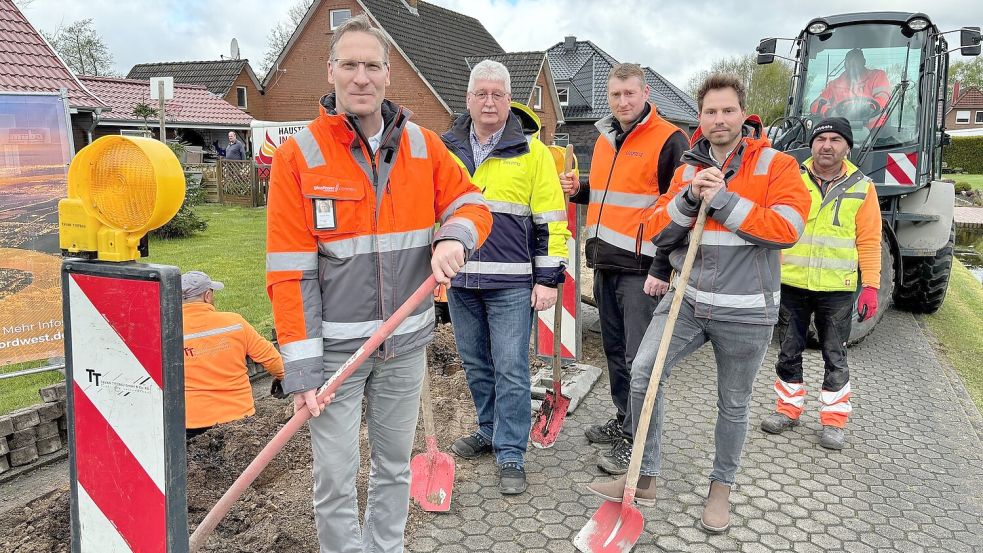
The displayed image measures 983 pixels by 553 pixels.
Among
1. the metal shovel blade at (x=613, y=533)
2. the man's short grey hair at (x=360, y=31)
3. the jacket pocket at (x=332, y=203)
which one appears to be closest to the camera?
the jacket pocket at (x=332, y=203)

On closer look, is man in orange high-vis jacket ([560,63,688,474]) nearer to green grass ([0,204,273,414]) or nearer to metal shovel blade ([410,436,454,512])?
metal shovel blade ([410,436,454,512])

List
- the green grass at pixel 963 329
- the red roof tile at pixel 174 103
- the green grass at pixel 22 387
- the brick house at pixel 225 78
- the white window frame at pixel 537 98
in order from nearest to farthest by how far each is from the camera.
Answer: the green grass at pixel 22 387 < the green grass at pixel 963 329 < the red roof tile at pixel 174 103 < the white window frame at pixel 537 98 < the brick house at pixel 225 78

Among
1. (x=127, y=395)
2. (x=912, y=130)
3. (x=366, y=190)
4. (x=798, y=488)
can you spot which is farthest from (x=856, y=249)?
(x=127, y=395)

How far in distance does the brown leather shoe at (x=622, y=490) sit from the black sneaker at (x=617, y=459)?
1.12 feet

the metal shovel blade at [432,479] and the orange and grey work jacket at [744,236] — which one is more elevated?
the orange and grey work jacket at [744,236]

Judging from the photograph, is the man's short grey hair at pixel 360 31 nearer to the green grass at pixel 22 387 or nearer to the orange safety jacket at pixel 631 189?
the orange safety jacket at pixel 631 189

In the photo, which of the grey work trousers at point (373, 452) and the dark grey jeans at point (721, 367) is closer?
the grey work trousers at point (373, 452)

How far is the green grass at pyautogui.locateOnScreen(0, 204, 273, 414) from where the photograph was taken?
505 centimetres

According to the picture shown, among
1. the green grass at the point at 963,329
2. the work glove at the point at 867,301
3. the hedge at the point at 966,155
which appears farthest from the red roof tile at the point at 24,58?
the hedge at the point at 966,155

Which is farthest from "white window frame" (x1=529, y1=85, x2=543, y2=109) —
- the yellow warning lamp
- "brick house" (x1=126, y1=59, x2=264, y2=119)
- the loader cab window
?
the yellow warning lamp

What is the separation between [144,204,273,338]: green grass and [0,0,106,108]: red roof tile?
2.53 metres

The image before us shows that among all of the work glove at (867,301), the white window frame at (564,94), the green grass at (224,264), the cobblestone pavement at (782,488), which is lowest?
the cobblestone pavement at (782,488)

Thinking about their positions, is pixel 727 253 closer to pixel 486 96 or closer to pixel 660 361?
pixel 660 361

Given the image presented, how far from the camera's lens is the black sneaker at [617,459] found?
150 inches
